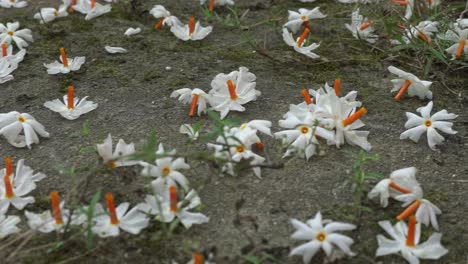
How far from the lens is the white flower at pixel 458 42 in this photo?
2.44 metres

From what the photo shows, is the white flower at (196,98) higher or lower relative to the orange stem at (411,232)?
lower

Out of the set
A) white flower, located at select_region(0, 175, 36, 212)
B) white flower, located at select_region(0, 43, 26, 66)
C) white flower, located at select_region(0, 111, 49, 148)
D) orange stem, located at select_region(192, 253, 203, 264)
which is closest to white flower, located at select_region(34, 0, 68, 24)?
white flower, located at select_region(0, 43, 26, 66)

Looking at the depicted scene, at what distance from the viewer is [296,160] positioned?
1.99 m

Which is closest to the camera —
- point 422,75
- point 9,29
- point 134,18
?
point 422,75

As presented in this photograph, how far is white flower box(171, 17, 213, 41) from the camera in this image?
269 centimetres

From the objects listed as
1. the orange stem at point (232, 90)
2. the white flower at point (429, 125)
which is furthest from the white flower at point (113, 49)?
the white flower at point (429, 125)

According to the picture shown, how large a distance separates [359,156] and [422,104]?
495mm

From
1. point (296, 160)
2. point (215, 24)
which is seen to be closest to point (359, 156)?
point (296, 160)

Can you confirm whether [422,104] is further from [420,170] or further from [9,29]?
[9,29]

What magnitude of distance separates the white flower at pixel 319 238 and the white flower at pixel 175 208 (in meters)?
0.26

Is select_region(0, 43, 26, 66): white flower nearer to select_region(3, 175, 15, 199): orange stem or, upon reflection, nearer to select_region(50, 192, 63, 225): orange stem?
select_region(3, 175, 15, 199): orange stem

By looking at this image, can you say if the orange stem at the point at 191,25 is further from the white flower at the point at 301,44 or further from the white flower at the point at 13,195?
the white flower at the point at 13,195

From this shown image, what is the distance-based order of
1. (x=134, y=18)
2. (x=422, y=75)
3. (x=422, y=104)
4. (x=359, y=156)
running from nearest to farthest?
1. (x=359, y=156)
2. (x=422, y=104)
3. (x=422, y=75)
4. (x=134, y=18)

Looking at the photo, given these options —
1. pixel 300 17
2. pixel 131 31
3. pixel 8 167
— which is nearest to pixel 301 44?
pixel 300 17
